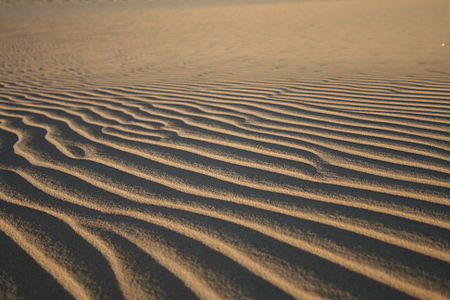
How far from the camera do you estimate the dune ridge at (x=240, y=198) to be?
1.24 m

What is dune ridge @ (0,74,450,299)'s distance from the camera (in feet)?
4.08

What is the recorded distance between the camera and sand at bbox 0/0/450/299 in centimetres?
124

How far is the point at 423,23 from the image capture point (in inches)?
438

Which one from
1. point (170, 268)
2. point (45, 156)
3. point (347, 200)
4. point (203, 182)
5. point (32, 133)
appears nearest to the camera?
point (170, 268)

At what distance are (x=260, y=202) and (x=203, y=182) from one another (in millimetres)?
377

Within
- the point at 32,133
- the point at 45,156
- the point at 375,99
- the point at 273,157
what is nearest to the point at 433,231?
the point at 273,157

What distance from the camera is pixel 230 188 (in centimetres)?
177

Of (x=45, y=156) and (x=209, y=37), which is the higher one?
(x=209, y=37)

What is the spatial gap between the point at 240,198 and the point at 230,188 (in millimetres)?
110

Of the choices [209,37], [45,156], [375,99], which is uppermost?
[209,37]

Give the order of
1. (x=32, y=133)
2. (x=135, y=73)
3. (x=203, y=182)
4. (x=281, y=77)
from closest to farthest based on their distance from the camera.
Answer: (x=203, y=182)
(x=32, y=133)
(x=281, y=77)
(x=135, y=73)

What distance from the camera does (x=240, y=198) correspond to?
5.53 feet

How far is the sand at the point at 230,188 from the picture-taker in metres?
1.24

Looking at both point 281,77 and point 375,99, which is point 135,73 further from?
point 375,99
